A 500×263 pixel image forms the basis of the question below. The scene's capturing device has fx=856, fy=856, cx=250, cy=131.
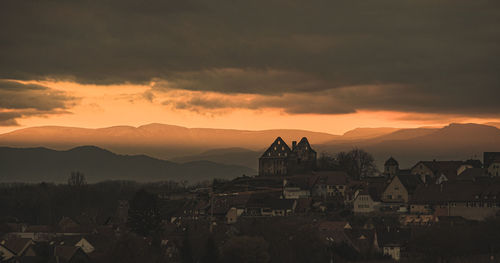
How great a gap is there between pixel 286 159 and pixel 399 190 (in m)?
38.7

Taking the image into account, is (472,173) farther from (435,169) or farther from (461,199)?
(461,199)

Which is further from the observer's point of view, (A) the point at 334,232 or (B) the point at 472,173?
(B) the point at 472,173

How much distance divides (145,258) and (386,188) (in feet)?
126

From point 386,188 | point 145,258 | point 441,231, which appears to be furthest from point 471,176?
point 145,258

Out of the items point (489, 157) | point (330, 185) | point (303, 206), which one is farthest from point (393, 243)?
point (489, 157)

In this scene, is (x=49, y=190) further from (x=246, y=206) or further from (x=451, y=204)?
(x=451, y=204)

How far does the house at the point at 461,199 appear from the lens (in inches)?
3558

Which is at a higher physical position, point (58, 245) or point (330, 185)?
point (330, 185)

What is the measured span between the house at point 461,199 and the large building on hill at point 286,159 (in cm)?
4002

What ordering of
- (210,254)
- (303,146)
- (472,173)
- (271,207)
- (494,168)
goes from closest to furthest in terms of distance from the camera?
1. (210,254)
2. (271,207)
3. (472,173)
4. (494,168)
5. (303,146)

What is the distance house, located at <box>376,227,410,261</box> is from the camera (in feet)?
270

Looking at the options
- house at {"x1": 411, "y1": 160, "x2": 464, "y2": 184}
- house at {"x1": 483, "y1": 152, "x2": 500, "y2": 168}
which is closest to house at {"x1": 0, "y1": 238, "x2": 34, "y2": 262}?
house at {"x1": 411, "y1": 160, "x2": 464, "y2": 184}

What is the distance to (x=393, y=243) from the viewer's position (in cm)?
8262

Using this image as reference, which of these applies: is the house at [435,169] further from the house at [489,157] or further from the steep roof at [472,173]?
the house at [489,157]
